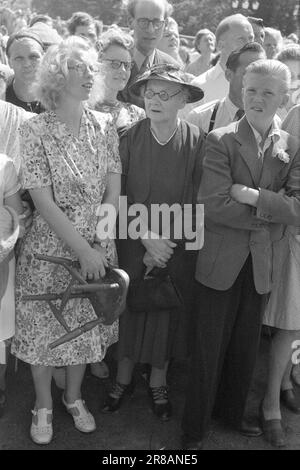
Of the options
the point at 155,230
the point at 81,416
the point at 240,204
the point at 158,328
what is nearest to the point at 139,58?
the point at 155,230

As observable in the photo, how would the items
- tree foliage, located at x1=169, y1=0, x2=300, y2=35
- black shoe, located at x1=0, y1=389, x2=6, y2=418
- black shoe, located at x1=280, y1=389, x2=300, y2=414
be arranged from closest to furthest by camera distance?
black shoe, located at x1=0, y1=389, x2=6, y2=418 → black shoe, located at x1=280, y1=389, x2=300, y2=414 → tree foliage, located at x1=169, y1=0, x2=300, y2=35

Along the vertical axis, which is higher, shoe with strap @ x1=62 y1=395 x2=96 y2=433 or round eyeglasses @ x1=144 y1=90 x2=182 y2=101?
round eyeglasses @ x1=144 y1=90 x2=182 y2=101

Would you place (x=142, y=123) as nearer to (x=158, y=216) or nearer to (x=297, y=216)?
(x=158, y=216)

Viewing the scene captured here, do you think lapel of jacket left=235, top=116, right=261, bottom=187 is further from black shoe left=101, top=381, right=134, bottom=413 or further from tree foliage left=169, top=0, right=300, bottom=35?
tree foliage left=169, top=0, right=300, bottom=35

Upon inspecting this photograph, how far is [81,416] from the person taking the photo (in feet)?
8.87

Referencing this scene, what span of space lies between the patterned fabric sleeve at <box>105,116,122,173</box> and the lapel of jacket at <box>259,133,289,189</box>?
0.68 metres

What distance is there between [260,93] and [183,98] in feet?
1.34

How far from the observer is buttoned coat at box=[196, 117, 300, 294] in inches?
92.3

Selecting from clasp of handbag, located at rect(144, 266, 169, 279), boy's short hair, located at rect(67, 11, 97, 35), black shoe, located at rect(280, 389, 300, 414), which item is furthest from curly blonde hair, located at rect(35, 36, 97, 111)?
boy's short hair, located at rect(67, 11, 97, 35)

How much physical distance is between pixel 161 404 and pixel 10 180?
4.60ft

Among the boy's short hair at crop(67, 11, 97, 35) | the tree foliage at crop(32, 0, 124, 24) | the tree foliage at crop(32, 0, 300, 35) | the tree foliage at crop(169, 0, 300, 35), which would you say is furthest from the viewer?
the tree foliage at crop(32, 0, 124, 24)

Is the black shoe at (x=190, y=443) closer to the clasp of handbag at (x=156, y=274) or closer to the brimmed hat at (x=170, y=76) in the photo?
the clasp of handbag at (x=156, y=274)

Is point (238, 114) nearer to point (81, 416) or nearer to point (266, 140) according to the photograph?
point (266, 140)

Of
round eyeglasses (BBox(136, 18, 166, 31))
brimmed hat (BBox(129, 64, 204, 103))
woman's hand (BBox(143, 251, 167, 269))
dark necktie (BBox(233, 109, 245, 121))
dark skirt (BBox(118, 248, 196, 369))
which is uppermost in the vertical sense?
round eyeglasses (BBox(136, 18, 166, 31))
